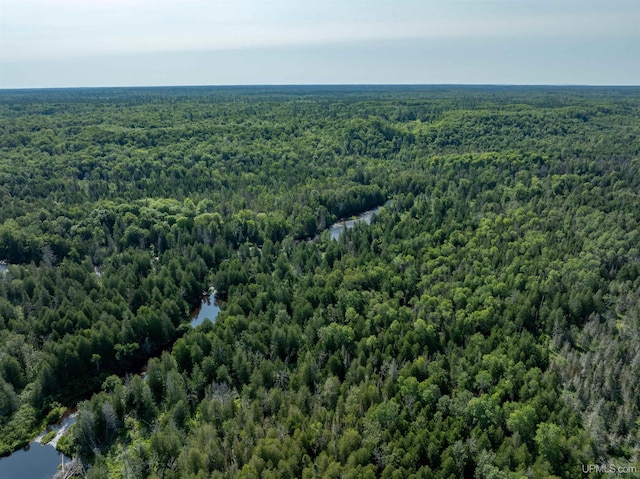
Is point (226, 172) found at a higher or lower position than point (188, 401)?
higher

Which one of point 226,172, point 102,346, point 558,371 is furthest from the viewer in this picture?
point 226,172

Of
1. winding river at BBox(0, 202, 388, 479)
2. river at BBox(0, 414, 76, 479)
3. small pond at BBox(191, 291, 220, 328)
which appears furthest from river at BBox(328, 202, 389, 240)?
river at BBox(0, 414, 76, 479)

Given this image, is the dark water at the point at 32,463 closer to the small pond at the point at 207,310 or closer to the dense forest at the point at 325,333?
the dense forest at the point at 325,333

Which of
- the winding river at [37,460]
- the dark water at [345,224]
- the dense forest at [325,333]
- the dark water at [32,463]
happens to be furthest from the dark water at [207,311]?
the dark water at [345,224]

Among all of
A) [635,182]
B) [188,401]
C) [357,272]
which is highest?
[635,182]

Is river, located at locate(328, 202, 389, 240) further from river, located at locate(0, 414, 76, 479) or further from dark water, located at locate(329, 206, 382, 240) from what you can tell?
river, located at locate(0, 414, 76, 479)

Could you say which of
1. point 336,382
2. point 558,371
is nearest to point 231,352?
point 336,382

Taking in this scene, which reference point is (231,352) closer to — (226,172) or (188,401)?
(188,401)
